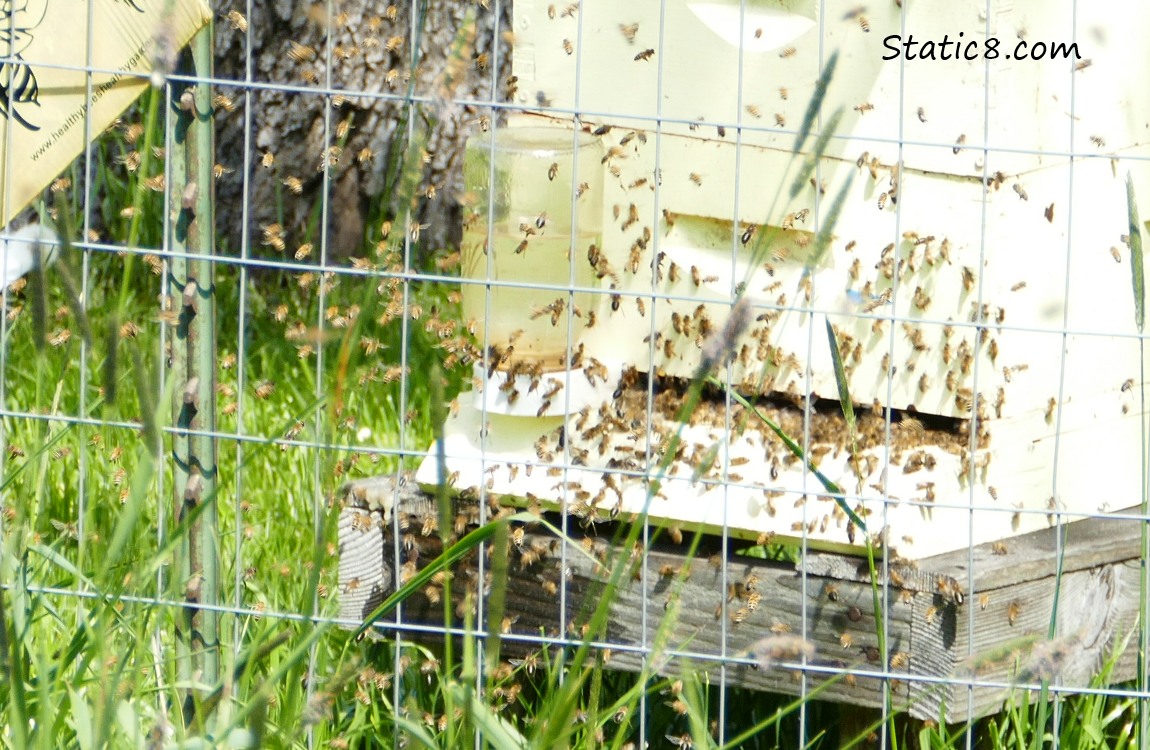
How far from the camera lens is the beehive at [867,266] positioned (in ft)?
6.93

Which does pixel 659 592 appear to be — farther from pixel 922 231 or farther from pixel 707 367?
pixel 707 367

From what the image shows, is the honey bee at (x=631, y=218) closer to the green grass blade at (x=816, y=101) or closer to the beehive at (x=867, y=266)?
the beehive at (x=867, y=266)

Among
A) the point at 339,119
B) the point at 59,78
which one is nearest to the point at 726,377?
the point at 59,78

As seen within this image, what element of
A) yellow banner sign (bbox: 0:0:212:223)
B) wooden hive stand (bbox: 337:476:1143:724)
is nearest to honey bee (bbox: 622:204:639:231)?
wooden hive stand (bbox: 337:476:1143:724)

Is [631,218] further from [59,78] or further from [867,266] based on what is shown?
[59,78]

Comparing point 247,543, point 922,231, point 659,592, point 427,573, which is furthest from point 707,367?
point 247,543

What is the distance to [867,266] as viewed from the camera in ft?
7.58

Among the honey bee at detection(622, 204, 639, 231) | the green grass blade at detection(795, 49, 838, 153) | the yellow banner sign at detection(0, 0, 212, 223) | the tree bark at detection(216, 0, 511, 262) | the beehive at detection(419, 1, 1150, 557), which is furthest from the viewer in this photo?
the tree bark at detection(216, 0, 511, 262)

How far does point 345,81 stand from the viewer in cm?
486

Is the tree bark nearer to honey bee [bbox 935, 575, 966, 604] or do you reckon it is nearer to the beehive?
the beehive

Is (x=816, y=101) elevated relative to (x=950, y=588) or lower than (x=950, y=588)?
elevated

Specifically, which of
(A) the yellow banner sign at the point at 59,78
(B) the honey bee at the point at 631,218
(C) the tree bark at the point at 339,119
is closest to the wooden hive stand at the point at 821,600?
(B) the honey bee at the point at 631,218

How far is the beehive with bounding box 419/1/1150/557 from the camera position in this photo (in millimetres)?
2111

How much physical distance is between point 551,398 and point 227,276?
113 inches
